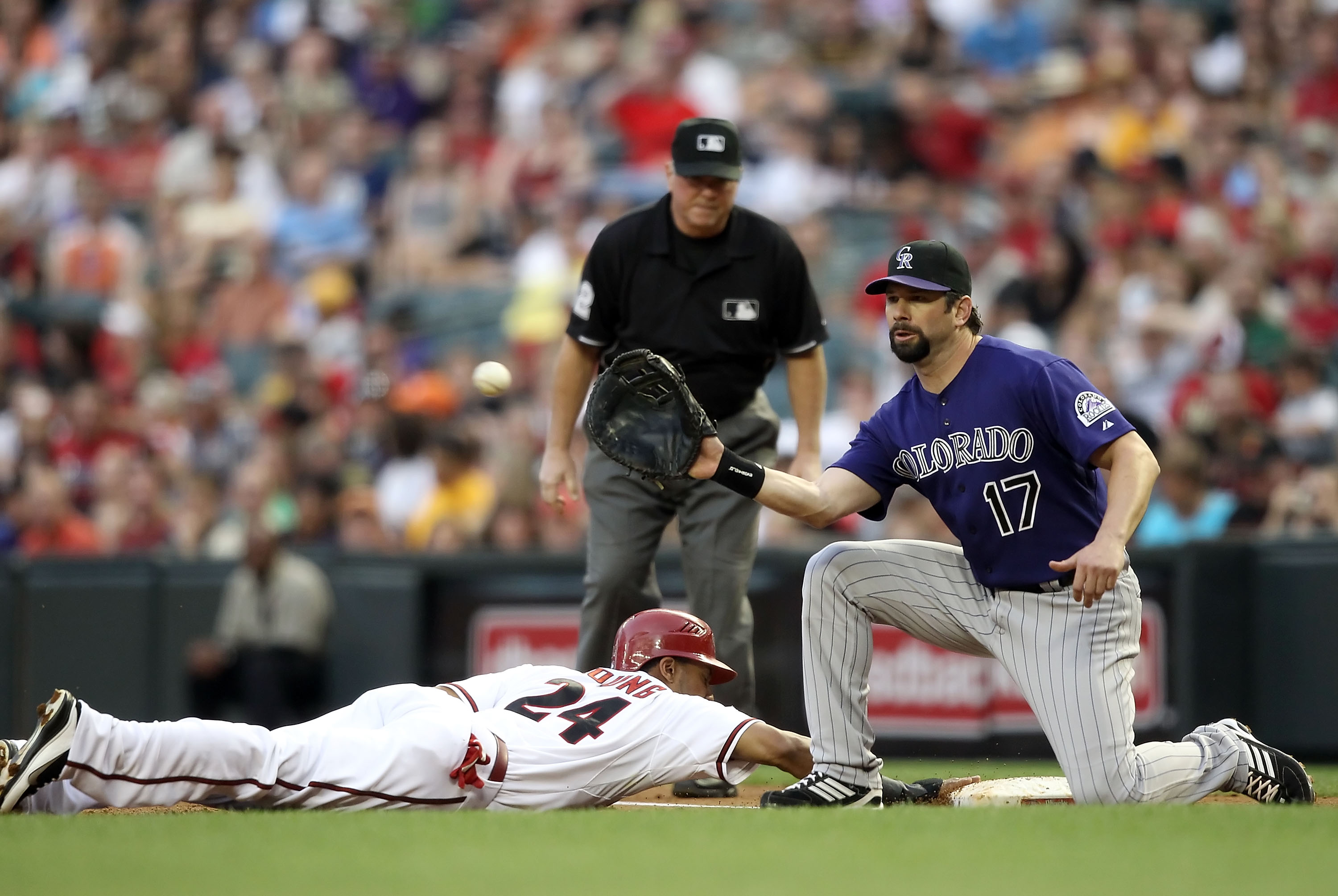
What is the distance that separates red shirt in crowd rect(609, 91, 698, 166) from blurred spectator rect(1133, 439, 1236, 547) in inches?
217

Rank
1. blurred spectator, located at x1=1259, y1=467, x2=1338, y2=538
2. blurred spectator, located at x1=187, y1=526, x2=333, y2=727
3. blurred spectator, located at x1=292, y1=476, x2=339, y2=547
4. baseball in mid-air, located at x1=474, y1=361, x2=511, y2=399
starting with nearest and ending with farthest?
baseball in mid-air, located at x1=474, y1=361, x2=511, y2=399 < blurred spectator, located at x1=1259, y1=467, x2=1338, y2=538 < blurred spectator, located at x1=187, y1=526, x2=333, y2=727 < blurred spectator, located at x1=292, y1=476, x2=339, y2=547

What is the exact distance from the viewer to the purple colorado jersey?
5219 mm

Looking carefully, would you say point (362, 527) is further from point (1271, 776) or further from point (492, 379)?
point (1271, 776)

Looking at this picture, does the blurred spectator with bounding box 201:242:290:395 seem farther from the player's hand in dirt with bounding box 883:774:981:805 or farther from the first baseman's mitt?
the player's hand in dirt with bounding box 883:774:981:805

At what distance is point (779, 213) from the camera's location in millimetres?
12625

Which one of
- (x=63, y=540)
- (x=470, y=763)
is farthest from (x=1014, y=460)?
(x=63, y=540)

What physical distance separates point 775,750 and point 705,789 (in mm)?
1119

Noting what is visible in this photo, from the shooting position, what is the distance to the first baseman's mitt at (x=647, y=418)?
5.23 m

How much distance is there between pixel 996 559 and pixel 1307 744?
145 inches

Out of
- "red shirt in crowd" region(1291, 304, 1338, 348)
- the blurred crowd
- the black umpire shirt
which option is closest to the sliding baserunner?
the black umpire shirt

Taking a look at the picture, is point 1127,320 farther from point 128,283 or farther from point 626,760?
point 128,283

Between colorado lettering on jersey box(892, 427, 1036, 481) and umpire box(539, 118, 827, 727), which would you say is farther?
umpire box(539, 118, 827, 727)

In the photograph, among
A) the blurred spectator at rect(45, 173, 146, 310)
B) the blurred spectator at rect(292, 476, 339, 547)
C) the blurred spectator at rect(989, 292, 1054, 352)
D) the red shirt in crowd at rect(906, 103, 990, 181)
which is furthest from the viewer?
the blurred spectator at rect(45, 173, 146, 310)

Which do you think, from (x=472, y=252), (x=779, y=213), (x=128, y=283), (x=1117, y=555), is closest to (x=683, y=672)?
(x=1117, y=555)
